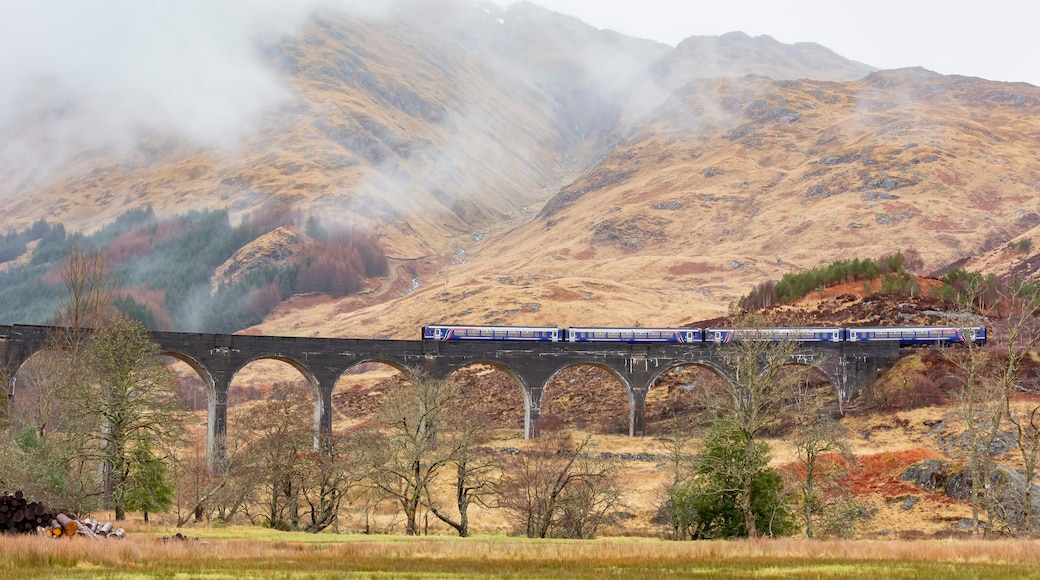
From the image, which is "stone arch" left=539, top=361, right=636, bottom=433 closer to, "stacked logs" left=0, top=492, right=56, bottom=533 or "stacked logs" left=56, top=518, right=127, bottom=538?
"stacked logs" left=56, top=518, right=127, bottom=538

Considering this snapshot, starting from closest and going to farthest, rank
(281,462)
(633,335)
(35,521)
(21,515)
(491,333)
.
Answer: (21,515) < (35,521) < (281,462) < (491,333) < (633,335)

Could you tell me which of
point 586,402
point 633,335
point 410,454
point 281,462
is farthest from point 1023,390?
point 281,462

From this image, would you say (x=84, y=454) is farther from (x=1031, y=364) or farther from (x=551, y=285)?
(x=551, y=285)

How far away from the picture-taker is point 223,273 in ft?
646

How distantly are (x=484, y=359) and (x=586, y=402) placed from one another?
17.9m

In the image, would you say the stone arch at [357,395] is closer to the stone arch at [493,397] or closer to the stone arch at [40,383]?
the stone arch at [493,397]

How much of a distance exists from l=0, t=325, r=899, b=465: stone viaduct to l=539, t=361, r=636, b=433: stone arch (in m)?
0.49

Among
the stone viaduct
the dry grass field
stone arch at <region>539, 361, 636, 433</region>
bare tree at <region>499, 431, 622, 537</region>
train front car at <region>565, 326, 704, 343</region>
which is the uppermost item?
train front car at <region>565, 326, 704, 343</region>

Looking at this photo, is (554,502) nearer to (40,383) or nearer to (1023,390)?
(40,383)

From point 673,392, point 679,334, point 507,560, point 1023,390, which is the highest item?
point 679,334

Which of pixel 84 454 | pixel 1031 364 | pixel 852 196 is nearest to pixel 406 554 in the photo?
pixel 84 454

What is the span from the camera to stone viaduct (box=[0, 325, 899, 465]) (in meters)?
70.0

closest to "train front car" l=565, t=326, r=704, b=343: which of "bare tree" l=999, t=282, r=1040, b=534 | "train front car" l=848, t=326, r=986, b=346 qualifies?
"train front car" l=848, t=326, r=986, b=346

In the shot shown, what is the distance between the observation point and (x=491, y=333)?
79.6m
